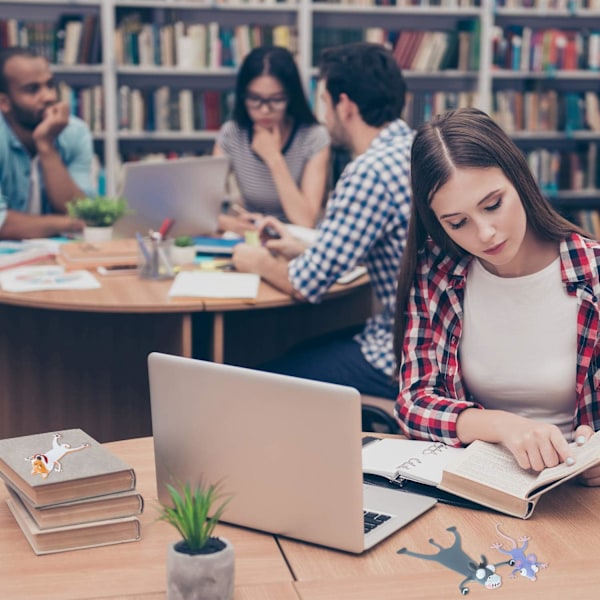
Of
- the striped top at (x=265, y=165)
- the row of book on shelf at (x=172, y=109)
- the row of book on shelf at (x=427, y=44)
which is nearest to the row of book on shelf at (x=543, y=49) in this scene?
the row of book on shelf at (x=427, y=44)

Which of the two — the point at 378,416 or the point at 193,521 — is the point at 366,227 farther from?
the point at 193,521

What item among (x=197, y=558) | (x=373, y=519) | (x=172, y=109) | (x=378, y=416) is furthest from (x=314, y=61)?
(x=197, y=558)

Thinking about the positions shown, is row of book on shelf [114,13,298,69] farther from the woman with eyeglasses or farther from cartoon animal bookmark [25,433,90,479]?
cartoon animal bookmark [25,433,90,479]

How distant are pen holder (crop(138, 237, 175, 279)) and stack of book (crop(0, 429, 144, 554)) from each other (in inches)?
55.4

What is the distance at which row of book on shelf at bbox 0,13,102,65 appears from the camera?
15.0 ft

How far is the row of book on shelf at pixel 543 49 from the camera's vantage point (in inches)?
198

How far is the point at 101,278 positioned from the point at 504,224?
4.75 ft

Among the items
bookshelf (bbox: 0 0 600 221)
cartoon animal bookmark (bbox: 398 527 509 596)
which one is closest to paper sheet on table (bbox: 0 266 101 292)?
cartoon animal bookmark (bbox: 398 527 509 596)

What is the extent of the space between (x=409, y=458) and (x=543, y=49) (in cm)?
421

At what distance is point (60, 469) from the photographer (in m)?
1.15

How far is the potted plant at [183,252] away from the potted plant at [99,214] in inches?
9.0

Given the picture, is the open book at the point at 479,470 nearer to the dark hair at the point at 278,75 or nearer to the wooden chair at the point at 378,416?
the wooden chair at the point at 378,416

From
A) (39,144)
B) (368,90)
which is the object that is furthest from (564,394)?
(39,144)

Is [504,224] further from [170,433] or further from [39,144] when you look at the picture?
[39,144]
